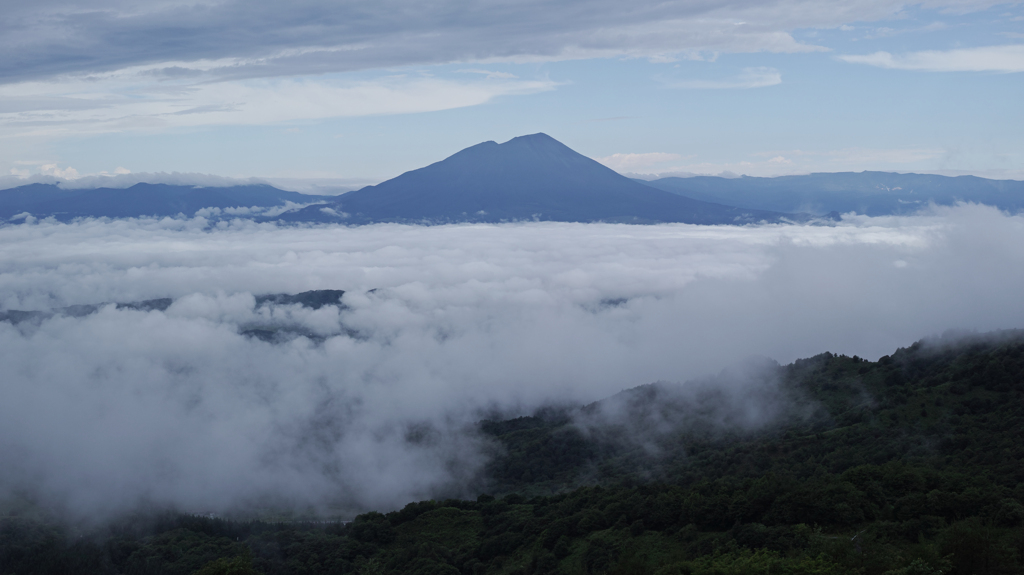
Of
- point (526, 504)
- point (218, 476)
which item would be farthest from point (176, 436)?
point (526, 504)

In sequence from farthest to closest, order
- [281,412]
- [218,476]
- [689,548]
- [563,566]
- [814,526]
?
[281,412] < [218,476] < [563,566] < [689,548] < [814,526]

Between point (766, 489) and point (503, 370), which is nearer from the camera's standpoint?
point (766, 489)

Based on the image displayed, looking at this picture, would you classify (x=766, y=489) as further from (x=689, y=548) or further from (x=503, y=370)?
(x=503, y=370)

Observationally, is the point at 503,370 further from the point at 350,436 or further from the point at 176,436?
the point at 176,436

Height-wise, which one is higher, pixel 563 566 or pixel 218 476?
pixel 563 566

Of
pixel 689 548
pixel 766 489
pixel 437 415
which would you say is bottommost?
pixel 437 415

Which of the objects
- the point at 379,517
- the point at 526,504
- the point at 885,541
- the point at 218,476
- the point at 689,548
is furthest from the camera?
the point at 218,476

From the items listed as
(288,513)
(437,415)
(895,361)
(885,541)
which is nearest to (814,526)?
(885,541)
